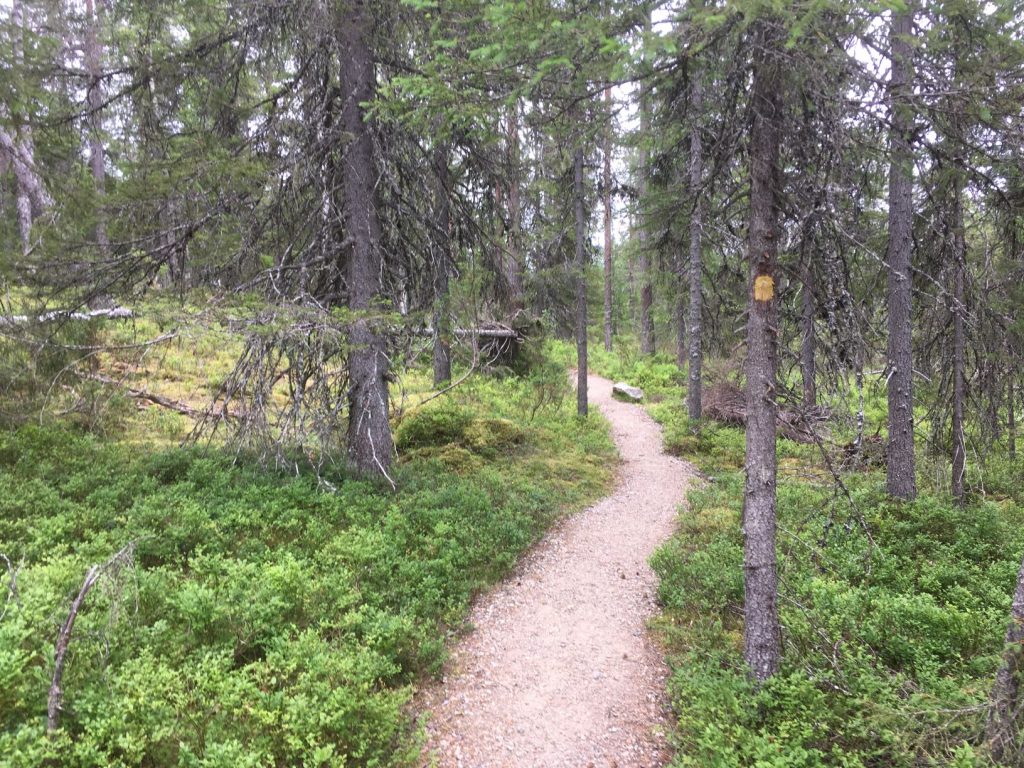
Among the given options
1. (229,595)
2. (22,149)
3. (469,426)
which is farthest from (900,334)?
(22,149)

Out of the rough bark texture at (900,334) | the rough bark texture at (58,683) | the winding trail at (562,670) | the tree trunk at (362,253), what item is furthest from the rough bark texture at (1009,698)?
the tree trunk at (362,253)

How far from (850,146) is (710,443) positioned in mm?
11010

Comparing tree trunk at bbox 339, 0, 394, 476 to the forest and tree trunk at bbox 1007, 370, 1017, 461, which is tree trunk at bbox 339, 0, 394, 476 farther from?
tree trunk at bbox 1007, 370, 1017, 461

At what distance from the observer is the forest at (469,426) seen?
389 cm

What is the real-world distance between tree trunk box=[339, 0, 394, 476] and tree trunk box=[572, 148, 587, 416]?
785 centimetres

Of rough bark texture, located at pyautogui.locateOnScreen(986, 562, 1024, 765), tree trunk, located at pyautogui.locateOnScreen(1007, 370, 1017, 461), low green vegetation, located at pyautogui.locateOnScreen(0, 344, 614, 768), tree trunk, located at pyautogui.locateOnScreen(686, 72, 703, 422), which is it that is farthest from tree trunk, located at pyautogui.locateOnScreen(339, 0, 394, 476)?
tree trunk, located at pyautogui.locateOnScreen(1007, 370, 1017, 461)

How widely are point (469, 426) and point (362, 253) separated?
18.0ft

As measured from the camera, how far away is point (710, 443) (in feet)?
46.4

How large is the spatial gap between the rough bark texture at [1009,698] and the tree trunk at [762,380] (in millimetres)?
1568

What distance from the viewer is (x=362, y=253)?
8.34 metres

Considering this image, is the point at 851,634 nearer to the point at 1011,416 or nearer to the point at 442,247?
the point at 442,247

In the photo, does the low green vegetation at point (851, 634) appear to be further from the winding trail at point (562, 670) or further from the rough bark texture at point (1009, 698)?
the winding trail at point (562, 670)

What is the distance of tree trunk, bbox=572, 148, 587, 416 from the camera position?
49.0 ft

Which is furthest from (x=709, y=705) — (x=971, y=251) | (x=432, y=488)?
(x=971, y=251)
